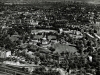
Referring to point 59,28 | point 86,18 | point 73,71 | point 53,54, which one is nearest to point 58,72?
point 73,71

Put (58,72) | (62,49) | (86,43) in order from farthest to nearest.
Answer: (86,43)
(62,49)
(58,72)

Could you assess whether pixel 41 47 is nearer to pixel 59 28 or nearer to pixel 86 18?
pixel 59 28

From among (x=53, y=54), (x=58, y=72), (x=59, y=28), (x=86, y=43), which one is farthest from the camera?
(x=59, y=28)

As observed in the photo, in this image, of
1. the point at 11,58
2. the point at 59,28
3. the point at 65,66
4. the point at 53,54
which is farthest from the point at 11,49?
the point at 59,28

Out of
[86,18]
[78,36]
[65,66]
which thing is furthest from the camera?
[86,18]

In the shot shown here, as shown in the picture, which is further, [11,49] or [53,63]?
[11,49]

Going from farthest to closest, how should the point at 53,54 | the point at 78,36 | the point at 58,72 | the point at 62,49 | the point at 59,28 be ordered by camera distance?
the point at 59,28 → the point at 78,36 → the point at 62,49 → the point at 53,54 → the point at 58,72

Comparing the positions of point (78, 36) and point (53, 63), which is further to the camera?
point (78, 36)

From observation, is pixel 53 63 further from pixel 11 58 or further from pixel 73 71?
pixel 11 58

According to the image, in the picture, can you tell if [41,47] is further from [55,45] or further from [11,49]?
[11,49]
